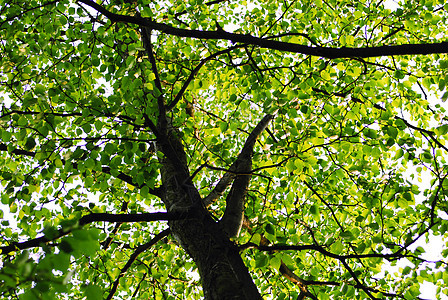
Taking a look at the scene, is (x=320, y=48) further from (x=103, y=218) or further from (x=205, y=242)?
(x=103, y=218)

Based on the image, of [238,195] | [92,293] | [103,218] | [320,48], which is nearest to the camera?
[92,293]

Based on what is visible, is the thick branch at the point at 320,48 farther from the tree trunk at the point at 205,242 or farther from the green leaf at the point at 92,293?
the green leaf at the point at 92,293

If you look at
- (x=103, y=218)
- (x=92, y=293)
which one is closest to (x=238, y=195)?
(x=103, y=218)

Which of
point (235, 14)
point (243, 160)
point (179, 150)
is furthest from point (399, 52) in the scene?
point (235, 14)

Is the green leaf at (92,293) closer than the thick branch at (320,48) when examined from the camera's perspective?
Yes

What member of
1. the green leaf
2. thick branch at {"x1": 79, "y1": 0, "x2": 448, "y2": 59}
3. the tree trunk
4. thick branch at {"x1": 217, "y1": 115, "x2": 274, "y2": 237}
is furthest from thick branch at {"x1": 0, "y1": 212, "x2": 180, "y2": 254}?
thick branch at {"x1": 79, "y1": 0, "x2": 448, "y2": 59}

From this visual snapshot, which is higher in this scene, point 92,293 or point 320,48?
point 320,48

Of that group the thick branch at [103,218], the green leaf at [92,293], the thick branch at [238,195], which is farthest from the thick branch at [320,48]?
the green leaf at [92,293]

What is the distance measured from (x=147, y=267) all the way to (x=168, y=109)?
2.22 m

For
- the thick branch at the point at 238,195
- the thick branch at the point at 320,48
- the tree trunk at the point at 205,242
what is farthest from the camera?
the thick branch at the point at 238,195

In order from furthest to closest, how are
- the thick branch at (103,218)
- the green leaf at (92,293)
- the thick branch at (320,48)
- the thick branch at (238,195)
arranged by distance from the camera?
the thick branch at (238,195)
the thick branch at (103,218)
the thick branch at (320,48)
the green leaf at (92,293)

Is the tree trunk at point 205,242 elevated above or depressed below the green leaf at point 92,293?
above

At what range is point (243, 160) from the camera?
4.51m

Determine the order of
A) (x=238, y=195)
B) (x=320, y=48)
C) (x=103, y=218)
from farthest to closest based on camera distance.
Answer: (x=238, y=195)
(x=103, y=218)
(x=320, y=48)
